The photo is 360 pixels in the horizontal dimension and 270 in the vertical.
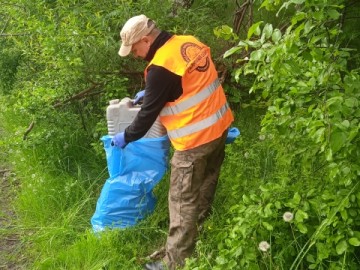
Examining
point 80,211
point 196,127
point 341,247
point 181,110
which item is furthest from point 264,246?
point 80,211

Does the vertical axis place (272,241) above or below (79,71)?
below

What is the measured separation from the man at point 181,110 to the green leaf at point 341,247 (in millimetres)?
1031

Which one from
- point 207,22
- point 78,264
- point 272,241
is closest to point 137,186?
point 78,264

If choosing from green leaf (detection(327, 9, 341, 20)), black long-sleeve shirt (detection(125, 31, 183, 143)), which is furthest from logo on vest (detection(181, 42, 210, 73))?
green leaf (detection(327, 9, 341, 20))

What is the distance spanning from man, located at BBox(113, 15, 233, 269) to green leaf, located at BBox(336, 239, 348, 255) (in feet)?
3.38

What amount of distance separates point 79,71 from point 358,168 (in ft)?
9.69

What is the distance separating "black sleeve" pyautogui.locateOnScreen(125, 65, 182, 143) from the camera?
8.81 ft

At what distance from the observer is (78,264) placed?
3.19 metres

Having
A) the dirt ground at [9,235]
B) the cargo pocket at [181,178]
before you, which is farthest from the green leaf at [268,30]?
the dirt ground at [9,235]

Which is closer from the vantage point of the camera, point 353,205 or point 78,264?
point 353,205

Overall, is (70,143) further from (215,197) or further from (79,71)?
(215,197)

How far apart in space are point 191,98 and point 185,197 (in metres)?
0.66

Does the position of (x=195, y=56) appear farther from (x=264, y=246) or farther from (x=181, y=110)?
(x=264, y=246)

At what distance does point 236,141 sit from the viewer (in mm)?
3912
